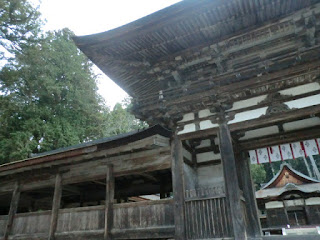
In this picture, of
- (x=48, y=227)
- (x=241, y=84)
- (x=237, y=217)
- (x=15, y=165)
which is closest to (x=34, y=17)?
(x=15, y=165)

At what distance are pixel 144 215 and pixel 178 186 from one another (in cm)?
154

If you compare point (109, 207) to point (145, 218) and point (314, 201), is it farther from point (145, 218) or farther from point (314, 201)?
point (314, 201)

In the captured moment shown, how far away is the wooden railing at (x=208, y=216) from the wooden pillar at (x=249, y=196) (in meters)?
2.16

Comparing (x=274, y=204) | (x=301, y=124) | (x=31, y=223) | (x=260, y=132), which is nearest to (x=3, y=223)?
(x=31, y=223)

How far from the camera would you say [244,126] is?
6660 millimetres

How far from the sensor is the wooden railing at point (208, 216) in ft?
20.0

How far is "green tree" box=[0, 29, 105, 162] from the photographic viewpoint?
2030 centimetres

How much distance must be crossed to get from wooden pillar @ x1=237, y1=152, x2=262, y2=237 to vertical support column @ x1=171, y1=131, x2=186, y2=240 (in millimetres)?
2581

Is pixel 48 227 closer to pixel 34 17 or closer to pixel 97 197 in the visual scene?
pixel 97 197

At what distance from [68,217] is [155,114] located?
510cm

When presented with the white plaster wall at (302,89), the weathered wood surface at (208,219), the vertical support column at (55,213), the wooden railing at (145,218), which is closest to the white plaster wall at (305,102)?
the white plaster wall at (302,89)

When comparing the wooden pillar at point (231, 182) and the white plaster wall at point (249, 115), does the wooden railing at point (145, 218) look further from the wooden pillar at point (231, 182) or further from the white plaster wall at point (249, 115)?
the white plaster wall at point (249, 115)

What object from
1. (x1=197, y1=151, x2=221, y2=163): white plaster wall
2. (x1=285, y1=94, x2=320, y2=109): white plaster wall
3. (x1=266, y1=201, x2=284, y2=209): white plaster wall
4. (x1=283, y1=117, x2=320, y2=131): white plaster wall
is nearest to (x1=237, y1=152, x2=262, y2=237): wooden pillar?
(x1=197, y1=151, x2=221, y2=163): white plaster wall

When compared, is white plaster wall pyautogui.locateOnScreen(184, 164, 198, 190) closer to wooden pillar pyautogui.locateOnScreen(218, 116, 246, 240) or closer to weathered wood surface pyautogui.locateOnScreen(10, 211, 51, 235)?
wooden pillar pyautogui.locateOnScreen(218, 116, 246, 240)
